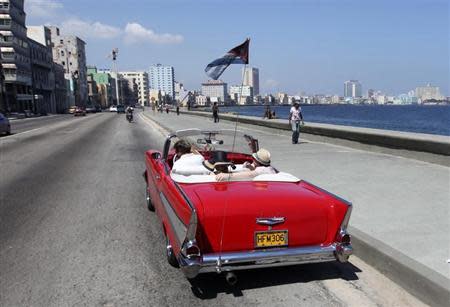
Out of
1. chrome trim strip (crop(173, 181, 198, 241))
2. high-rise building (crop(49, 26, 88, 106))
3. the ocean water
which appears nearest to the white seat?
chrome trim strip (crop(173, 181, 198, 241))

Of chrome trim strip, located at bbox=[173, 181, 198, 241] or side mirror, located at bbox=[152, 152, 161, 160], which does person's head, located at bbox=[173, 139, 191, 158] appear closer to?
side mirror, located at bbox=[152, 152, 161, 160]

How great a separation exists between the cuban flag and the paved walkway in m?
2.70

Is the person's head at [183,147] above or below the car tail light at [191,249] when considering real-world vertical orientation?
above

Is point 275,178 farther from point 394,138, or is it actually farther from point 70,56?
point 70,56

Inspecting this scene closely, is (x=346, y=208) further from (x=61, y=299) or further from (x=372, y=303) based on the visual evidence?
(x=61, y=299)

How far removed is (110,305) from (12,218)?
3.68 m

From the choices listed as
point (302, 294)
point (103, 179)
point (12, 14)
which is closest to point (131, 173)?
point (103, 179)

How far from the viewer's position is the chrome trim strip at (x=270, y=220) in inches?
155

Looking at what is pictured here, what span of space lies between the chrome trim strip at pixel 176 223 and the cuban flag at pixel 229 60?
2376 mm

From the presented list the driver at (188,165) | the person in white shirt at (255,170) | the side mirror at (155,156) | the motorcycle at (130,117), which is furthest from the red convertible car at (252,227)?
the motorcycle at (130,117)

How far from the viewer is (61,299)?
3877 millimetres

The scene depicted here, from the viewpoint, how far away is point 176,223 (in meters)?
4.16

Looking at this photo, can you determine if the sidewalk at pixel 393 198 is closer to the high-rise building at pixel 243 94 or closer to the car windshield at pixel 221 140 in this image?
the car windshield at pixel 221 140

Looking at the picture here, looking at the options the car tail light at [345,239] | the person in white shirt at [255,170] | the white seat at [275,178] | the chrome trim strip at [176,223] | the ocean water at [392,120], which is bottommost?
the ocean water at [392,120]
